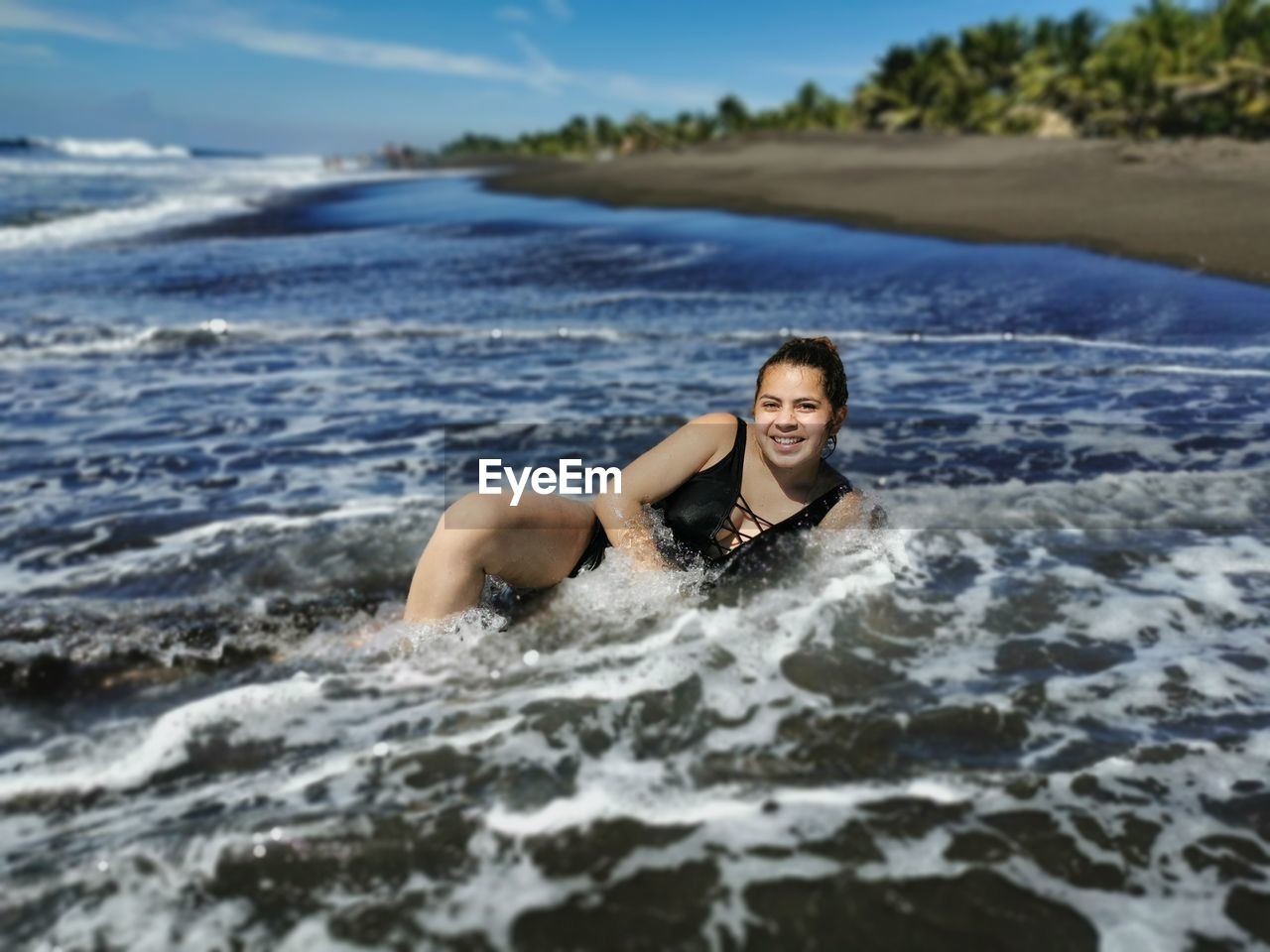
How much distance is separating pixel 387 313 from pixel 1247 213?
12.7m

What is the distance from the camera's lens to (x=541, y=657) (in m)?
3.91

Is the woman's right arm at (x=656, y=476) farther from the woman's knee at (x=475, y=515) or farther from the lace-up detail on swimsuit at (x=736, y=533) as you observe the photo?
the woman's knee at (x=475, y=515)

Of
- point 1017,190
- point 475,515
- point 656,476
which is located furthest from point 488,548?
point 1017,190

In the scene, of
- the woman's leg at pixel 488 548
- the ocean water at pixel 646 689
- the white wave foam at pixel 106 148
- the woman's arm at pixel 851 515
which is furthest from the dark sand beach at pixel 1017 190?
the white wave foam at pixel 106 148

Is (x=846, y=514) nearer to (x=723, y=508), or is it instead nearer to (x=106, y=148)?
(x=723, y=508)

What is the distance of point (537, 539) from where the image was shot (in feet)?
13.1

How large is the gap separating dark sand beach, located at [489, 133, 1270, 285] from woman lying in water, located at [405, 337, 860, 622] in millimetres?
9749

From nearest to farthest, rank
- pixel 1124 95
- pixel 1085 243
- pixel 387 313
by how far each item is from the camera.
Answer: pixel 387 313 < pixel 1085 243 < pixel 1124 95

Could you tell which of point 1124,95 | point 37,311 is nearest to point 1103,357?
point 37,311

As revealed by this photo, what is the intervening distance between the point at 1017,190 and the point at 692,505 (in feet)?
64.1

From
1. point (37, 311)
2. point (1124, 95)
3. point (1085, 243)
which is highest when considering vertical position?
point (1124, 95)

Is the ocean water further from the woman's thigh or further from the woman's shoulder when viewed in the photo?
the woman's shoulder

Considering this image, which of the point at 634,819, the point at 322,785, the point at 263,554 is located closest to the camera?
the point at 634,819

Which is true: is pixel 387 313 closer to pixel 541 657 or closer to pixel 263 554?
pixel 263 554
